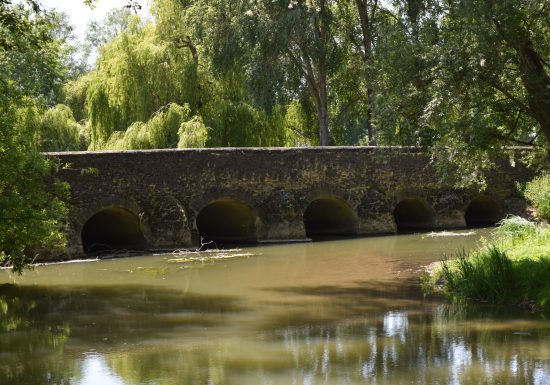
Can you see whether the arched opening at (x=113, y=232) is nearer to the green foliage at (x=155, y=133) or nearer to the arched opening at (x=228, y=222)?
the arched opening at (x=228, y=222)

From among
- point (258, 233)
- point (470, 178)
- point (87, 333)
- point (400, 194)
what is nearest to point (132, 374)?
point (87, 333)

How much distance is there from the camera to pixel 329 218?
26.0 meters

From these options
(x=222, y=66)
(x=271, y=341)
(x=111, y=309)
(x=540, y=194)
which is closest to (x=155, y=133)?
(x=222, y=66)

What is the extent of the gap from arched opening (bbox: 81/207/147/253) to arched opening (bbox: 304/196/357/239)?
18.0ft

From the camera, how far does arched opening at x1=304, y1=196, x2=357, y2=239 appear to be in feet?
80.2

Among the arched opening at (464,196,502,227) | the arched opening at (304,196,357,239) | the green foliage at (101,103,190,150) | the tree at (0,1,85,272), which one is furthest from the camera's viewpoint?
the arched opening at (464,196,502,227)

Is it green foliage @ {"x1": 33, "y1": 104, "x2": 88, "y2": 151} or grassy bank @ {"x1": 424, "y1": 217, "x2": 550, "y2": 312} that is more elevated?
green foliage @ {"x1": 33, "y1": 104, "x2": 88, "y2": 151}

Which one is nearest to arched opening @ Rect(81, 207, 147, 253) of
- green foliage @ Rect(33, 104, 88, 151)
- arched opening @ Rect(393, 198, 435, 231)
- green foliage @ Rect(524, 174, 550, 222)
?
green foliage @ Rect(33, 104, 88, 151)

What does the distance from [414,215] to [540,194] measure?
13.5ft

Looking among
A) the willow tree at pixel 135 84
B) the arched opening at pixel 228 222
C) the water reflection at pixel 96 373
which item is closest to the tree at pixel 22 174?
the water reflection at pixel 96 373

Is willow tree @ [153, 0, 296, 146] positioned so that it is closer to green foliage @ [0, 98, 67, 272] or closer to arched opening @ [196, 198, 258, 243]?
arched opening @ [196, 198, 258, 243]

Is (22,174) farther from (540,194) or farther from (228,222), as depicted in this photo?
(540,194)

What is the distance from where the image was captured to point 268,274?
16.0 metres

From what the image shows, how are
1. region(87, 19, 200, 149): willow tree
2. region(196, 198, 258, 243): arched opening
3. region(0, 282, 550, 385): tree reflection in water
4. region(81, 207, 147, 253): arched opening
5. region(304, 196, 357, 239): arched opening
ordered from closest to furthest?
region(0, 282, 550, 385): tree reflection in water
region(81, 207, 147, 253): arched opening
region(196, 198, 258, 243): arched opening
region(304, 196, 357, 239): arched opening
region(87, 19, 200, 149): willow tree
